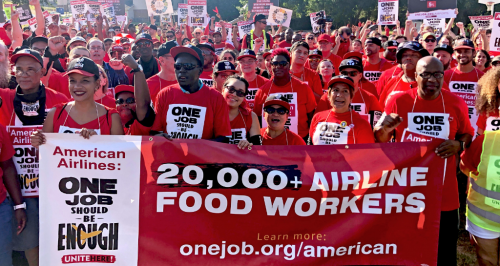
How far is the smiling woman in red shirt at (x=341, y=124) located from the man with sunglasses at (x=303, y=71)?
2.18m

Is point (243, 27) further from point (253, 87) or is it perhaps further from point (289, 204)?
point (289, 204)

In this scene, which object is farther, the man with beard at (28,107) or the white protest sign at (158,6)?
the white protest sign at (158,6)

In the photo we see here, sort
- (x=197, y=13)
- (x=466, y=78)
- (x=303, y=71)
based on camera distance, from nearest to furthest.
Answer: (x=466, y=78) < (x=303, y=71) < (x=197, y=13)

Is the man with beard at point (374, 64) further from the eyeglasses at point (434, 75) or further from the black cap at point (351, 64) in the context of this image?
the eyeglasses at point (434, 75)

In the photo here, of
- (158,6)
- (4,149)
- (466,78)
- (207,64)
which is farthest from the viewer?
(158,6)

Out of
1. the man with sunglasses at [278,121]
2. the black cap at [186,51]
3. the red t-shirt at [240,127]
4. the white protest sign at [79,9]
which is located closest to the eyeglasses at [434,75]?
the man with sunglasses at [278,121]

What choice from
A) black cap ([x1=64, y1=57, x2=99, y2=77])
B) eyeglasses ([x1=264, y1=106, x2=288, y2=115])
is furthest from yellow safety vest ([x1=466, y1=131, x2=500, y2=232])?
black cap ([x1=64, y1=57, x2=99, y2=77])

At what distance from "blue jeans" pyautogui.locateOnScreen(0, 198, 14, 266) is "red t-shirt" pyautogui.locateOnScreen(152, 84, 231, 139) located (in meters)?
1.37

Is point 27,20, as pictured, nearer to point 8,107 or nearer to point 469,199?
point 8,107

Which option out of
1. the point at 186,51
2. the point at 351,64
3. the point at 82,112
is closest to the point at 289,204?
the point at 186,51

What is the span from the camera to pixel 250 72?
618cm

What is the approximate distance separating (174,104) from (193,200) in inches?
36.3

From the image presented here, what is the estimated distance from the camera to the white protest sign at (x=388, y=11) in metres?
12.3

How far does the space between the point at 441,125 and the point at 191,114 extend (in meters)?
2.31
